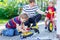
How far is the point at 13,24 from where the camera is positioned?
5035 mm

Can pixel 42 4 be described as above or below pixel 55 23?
above

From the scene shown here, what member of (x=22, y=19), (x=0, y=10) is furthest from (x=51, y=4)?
(x=0, y=10)

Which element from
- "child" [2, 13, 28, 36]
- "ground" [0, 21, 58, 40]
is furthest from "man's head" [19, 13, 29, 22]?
"ground" [0, 21, 58, 40]

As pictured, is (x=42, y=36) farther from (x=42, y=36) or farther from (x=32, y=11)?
(x=32, y=11)

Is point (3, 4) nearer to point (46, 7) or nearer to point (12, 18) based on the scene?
point (12, 18)

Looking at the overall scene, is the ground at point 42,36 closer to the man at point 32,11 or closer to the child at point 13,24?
the child at point 13,24

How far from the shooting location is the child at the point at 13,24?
16.0 ft

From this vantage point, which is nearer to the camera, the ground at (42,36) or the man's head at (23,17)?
the man's head at (23,17)

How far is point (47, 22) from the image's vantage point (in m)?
5.05

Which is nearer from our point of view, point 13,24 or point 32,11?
point 32,11

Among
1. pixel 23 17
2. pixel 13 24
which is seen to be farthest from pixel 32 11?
pixel 13 24

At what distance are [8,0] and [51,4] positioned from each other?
78 centimetres

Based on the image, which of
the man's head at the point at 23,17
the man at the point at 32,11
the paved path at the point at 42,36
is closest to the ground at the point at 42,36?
the paved path at the point at 42,36

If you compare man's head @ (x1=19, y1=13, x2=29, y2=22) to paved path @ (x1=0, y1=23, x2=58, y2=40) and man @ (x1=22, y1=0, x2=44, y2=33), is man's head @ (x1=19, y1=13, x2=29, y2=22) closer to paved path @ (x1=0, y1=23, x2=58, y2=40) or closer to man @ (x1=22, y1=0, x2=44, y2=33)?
man @ (x1=22, y1=0, x2=44, y2=33)
